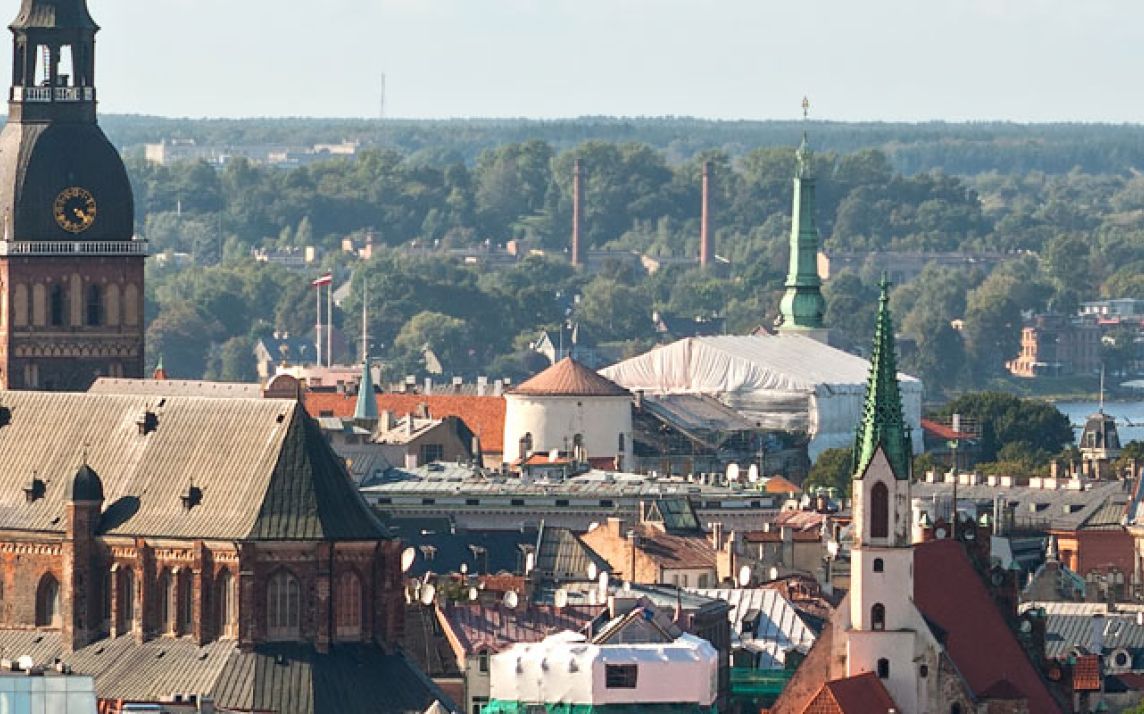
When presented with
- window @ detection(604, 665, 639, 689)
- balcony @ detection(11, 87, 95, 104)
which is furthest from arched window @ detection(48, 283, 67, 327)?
window @ detection(604, 665, 639, 689)

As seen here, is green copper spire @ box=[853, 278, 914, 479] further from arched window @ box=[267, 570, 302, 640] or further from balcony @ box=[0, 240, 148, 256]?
balcony @ box=[0, 240, 148, 256]

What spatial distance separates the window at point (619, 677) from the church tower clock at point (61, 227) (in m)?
36.1

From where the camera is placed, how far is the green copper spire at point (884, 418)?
7988 centimetres

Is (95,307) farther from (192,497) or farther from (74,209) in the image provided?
(192,497)

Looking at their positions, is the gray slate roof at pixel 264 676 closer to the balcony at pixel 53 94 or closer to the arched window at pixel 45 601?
the arched window at pixel 45 601

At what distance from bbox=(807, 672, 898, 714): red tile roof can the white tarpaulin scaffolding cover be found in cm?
7999

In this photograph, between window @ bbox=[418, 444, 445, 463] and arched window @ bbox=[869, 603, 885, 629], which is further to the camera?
window @ bbox=[418, 444, 445, 463]

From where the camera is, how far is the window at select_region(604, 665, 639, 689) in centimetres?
7950

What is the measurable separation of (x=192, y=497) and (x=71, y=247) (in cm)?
2567

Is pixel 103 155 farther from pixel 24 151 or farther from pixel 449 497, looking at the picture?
pixel 449 497

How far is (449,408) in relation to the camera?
151m

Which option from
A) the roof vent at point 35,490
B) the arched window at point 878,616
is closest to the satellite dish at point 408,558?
the roof vent at point 35,490

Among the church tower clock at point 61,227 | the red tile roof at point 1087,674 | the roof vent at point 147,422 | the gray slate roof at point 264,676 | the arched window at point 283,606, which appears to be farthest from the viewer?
the church tower clock at point 61,227

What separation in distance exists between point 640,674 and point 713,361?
9263cm
